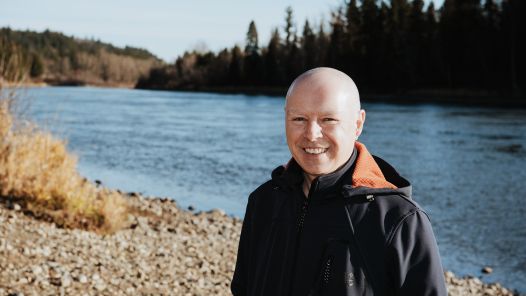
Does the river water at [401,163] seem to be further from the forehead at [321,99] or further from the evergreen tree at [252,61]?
the evergreen tree at [252,61]

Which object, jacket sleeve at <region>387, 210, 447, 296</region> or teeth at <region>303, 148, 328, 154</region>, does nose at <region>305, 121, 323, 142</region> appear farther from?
jacket sleeve at <region>387, 210, 447, 296</region>

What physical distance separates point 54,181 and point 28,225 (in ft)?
3.91

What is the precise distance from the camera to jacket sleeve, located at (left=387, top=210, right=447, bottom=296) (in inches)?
67.4

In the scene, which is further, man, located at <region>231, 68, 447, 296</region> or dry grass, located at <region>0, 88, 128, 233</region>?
dry grass, located at <region>0, 88, 128, 233</region>

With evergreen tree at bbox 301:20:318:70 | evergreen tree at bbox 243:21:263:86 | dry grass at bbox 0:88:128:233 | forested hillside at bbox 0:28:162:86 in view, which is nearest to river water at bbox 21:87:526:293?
dry grass at bbox 0:88:128:233

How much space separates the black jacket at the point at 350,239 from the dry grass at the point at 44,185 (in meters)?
6.54

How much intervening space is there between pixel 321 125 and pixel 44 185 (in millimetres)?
7589

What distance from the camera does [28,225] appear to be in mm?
7465

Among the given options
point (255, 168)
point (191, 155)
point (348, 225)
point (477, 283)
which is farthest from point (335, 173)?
point (191, 155)

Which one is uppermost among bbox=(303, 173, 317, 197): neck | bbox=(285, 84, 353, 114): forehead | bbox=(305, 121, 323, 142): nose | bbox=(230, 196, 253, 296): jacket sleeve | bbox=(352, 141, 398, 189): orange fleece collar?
bbox=(285, 84, 353, 114): forehead

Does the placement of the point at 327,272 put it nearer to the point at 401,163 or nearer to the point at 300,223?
the point at 300,223

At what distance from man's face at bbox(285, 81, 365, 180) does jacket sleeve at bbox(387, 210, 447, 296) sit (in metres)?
0.29

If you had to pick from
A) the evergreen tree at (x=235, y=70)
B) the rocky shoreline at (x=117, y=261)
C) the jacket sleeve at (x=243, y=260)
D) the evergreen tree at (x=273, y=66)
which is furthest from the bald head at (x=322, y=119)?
the evergreen tree at (x=235, y=70)

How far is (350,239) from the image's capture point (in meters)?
1.79
